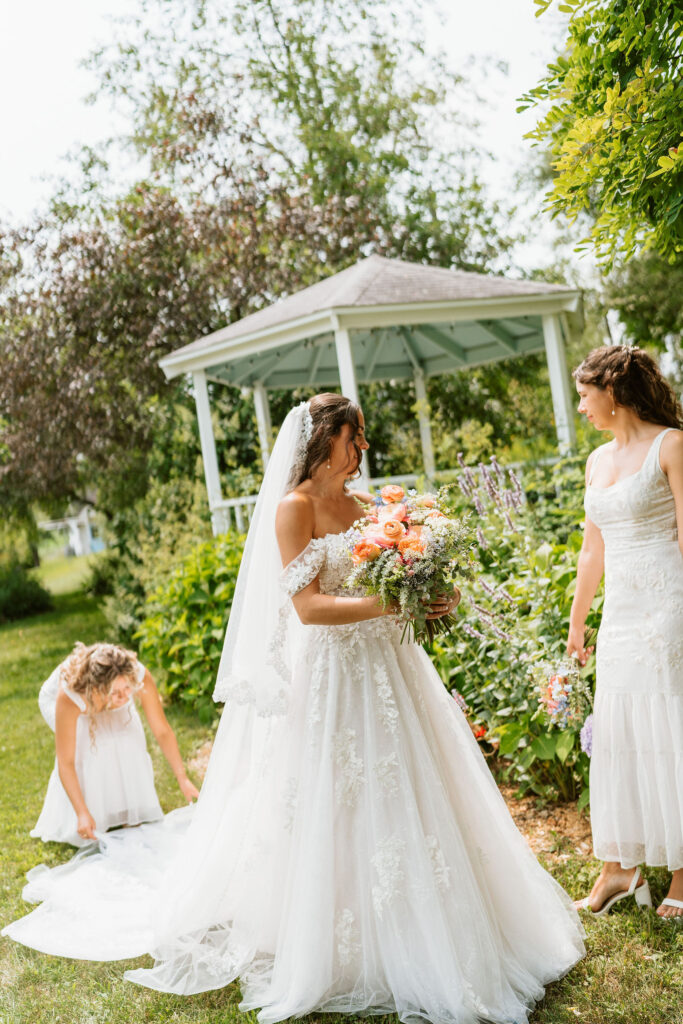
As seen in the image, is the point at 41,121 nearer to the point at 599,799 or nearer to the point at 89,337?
the point at 89,337

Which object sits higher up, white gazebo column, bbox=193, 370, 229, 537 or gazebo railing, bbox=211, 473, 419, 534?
white gazebo column, bbox=193, 370, 229, 537

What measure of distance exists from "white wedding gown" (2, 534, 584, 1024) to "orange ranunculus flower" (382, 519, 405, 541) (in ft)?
0.60

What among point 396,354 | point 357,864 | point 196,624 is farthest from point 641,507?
point 396,354

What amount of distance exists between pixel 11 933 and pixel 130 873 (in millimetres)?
644

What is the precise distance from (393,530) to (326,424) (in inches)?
19.6

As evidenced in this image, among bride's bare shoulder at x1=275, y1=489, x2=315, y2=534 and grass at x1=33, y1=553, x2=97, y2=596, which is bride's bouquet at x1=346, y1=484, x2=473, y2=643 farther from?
grass at x1=33, y1=553, x2=97, y2=596

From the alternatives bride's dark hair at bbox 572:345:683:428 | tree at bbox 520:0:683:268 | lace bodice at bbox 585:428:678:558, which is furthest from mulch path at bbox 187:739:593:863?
tree at bbox 520:0:683:268

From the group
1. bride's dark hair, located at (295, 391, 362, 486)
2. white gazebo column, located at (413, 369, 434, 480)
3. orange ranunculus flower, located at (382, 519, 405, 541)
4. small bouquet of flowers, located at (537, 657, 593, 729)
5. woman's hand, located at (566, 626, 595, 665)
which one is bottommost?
small bouquet of flowers, located at (537, 657, 593, 729)

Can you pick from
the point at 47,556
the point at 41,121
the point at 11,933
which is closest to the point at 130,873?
the point at 11,933

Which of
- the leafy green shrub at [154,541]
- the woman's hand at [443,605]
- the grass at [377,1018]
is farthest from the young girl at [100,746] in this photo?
the leafy green shrub at [154,541]

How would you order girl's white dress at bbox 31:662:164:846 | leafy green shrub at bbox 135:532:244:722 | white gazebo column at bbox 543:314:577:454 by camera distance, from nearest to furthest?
girl's white dress at bbox 31:662:164:846 < leafy green shrub at bbox 135:532:244:722 < white gazebo column at bbox 543:314:577:454

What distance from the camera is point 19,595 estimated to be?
19.2 meters

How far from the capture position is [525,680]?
4.58 metres

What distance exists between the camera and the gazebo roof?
8.95 metres
